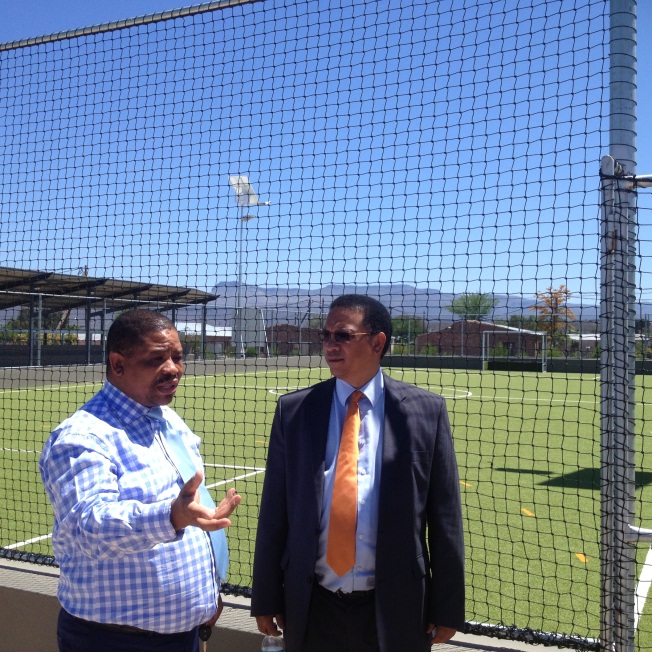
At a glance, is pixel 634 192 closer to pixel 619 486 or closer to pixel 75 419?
pixel 619 486

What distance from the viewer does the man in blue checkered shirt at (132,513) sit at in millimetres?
1999

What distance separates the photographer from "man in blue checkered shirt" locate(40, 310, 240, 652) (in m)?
2.00

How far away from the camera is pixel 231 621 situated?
145 inches

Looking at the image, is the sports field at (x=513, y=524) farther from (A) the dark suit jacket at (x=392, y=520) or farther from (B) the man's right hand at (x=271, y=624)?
(B) the man's right hand at (x=271, y=624)

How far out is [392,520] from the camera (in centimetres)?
264

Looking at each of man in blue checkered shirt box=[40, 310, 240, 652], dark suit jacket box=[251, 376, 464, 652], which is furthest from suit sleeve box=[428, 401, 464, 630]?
man in blue checkered shirt box=[40, 310, 240, 652]

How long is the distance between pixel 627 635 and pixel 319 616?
129 cm

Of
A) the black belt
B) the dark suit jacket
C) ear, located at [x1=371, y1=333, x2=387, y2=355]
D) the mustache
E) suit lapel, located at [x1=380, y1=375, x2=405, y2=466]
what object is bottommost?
the black belt

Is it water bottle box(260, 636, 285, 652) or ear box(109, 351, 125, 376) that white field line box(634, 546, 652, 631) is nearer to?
water bottle box(260, 636, 285, 652)

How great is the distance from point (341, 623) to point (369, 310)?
1154 mm

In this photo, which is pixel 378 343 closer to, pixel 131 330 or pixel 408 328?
pixel 131 330

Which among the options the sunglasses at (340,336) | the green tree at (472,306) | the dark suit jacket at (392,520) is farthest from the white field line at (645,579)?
the sunglasses at (340,336)

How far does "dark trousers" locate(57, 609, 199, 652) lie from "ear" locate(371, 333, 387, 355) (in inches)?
49.3

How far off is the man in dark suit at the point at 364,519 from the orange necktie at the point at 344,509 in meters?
0.01
